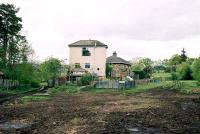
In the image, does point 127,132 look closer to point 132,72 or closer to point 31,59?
point 31,59

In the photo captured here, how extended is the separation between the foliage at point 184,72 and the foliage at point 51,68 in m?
Answer: 26.7

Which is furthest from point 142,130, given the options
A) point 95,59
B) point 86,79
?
point 95,59

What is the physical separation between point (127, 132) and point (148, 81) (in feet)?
219

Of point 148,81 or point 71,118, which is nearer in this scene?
point 71,118

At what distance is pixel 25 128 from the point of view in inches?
744

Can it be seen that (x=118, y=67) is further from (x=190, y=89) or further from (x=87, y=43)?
→ (x=190, y=89)

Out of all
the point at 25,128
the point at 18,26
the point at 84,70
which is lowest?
the point at 25,128

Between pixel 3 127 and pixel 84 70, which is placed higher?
pixel 84 70

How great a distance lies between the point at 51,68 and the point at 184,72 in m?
29.0

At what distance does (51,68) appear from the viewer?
3305 inches

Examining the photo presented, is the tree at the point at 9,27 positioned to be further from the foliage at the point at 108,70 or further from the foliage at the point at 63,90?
the foliage at the point at 108,70

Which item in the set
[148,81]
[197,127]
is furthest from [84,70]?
[197,127]

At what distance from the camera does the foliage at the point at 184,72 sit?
284 ft

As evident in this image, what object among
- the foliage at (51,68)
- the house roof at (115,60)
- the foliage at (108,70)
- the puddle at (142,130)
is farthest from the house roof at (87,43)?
the puddle at (142,130)
